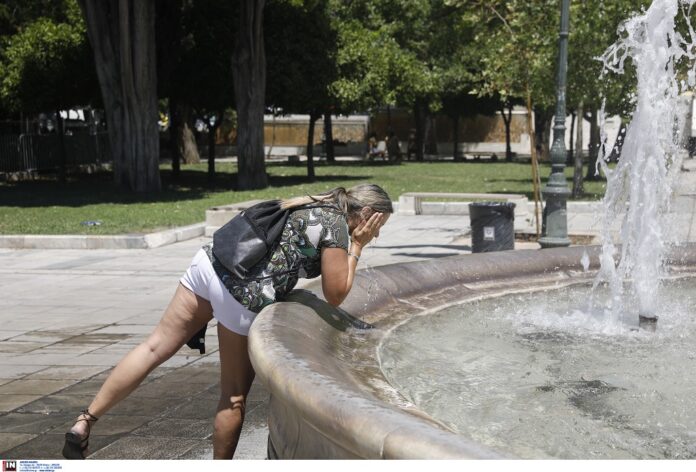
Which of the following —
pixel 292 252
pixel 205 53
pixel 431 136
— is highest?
pixel 205 53

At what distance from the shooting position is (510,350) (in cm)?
569

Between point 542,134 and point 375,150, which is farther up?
point 542,134

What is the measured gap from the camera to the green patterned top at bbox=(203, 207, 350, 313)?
4.02 metres

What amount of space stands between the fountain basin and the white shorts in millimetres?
121

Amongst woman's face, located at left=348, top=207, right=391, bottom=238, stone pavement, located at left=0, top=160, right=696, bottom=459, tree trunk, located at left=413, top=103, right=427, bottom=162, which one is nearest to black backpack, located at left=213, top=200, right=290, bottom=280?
woman's face, located at left=348, top=207, right=391, bottom=238

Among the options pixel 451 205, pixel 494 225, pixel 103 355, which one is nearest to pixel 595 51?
pixel 451 205

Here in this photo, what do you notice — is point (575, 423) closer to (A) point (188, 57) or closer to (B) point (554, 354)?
(B) point (554, 354)

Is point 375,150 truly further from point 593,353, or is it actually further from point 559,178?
point 593,353

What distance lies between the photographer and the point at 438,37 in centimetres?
4394

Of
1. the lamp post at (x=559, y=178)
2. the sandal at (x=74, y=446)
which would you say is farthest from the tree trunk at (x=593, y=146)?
the sandal at (x=74, y=446)

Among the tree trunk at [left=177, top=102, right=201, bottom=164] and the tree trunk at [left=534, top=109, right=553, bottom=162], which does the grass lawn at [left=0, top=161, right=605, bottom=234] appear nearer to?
the tree trunk at [left=177, top=102, right=201, bottom=164]

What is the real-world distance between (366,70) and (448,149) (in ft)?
95.1

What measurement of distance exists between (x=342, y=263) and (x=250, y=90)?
22750 millimetres

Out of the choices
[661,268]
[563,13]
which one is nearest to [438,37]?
[563,13]
